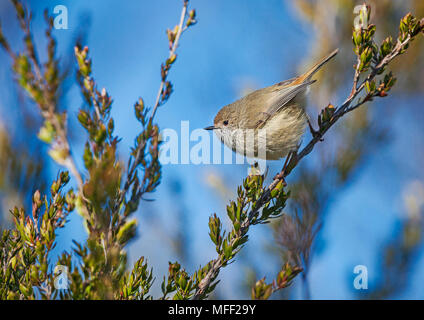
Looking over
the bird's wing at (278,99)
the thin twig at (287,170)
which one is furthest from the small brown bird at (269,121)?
the thin twig at (287,170)

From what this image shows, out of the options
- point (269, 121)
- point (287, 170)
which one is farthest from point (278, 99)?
point (287, 170)

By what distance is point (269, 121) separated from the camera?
2.10 meters

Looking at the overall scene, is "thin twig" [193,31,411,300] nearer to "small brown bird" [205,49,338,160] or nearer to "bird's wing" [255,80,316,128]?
"small brown bird" [205,49,338,160]

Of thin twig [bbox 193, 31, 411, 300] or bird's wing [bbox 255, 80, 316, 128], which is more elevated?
bird's wing [bbox 255, 80, 316, 128]

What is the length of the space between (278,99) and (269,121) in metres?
0.13

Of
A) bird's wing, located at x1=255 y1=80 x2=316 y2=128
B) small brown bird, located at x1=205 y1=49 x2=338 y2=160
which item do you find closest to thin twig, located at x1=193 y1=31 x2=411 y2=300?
small brown bird, located at x1=205 y1=49 x2=338 y2=160

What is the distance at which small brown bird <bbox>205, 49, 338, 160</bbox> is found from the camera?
6.56 feet

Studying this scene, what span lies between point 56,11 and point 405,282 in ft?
6.03

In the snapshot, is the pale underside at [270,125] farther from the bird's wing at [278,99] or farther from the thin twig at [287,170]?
the thin twig at [287,170]

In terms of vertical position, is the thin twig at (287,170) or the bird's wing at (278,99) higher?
the bird's wing at (278,99)

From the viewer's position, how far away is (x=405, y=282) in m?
1.84

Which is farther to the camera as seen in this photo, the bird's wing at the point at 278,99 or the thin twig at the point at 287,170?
the bird's wing at the point at 278,99

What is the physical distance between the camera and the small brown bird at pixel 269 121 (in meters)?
2.00
